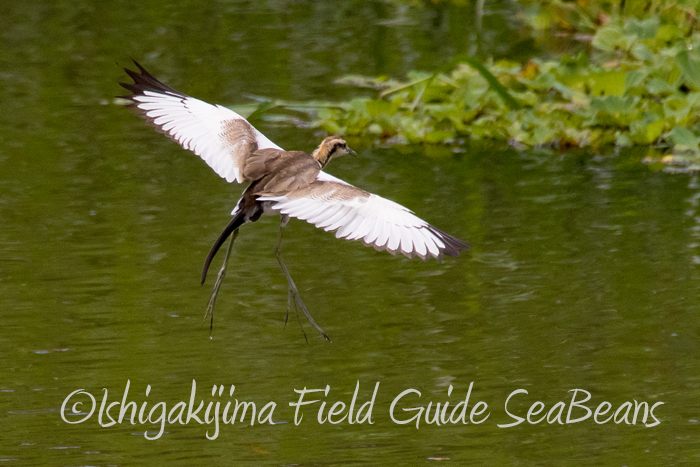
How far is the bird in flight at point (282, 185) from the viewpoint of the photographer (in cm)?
518

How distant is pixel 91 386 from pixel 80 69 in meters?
6.98

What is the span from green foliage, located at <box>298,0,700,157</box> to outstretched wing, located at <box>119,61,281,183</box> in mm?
3336

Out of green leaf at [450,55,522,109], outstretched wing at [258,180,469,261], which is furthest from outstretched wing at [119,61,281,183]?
green leaf at [450,55,522,109]

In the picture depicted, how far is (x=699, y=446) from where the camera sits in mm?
4902

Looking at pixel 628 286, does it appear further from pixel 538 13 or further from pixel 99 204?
pixel 538 13

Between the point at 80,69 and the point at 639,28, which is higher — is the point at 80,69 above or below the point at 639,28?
below

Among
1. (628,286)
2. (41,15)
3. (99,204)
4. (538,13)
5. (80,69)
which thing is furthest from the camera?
(41,15)

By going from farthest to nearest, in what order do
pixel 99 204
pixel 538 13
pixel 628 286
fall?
pixel 538 13 < pixel 99 204 < pixel 628 286

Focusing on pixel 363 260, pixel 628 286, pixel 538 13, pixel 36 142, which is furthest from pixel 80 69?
pixel 628 286

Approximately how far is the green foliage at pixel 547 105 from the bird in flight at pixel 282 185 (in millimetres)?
3272

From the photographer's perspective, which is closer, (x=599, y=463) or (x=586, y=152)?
(x=599, y=463)

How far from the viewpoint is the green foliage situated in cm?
934

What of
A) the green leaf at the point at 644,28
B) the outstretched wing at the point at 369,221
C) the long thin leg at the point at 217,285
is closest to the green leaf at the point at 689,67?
the green leaf at the point at 644,28

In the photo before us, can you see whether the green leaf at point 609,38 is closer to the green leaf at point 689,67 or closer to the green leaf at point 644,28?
the green leaf at point 644,28
